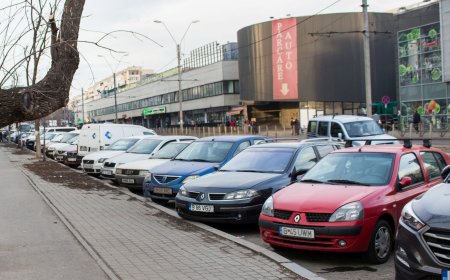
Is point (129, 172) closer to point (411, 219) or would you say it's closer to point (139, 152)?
point (139, 152)

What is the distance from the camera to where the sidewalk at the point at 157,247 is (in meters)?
6.01

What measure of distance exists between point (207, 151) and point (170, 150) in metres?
2.67

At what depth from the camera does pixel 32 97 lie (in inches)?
199

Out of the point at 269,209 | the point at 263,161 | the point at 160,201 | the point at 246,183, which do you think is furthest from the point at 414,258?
the point at 160,201

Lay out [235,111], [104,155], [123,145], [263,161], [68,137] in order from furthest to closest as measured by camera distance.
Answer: [235,111] → [68,137] → [123,145] → [104,155] → [263,161]

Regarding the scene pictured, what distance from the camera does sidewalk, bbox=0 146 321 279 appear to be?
6.01 m

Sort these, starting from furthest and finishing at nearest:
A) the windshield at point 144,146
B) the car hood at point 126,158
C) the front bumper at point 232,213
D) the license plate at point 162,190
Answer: the windshield at point 144,146, the car hood at point 126,158, the license plate at point 162,190, the front bumper at point 232,213

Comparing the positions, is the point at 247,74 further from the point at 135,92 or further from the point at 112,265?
the point at 112,265

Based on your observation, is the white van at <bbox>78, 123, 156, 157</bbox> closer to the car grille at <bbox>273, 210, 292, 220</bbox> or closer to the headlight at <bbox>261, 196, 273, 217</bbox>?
the headlight at <bbox>261, 196, 273, 217</bbox>

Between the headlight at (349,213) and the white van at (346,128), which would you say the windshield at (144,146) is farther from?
the headlight at (349,213)

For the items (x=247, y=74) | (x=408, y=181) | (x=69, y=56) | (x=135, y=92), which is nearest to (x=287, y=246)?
(x=408, y=181)

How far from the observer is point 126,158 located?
15.6 meters

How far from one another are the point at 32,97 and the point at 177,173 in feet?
20.0

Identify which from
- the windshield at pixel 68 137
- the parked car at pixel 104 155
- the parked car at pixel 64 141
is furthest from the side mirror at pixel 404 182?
the windshield at pixel 68 137
